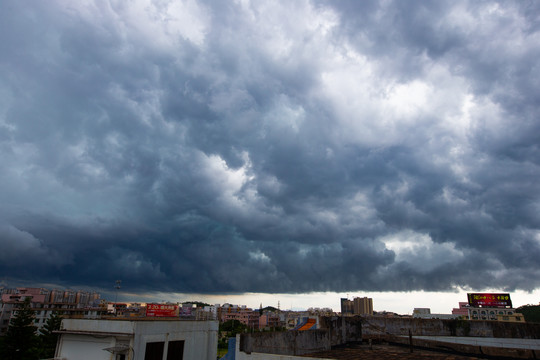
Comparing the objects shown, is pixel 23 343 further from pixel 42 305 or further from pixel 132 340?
pixel 42 305

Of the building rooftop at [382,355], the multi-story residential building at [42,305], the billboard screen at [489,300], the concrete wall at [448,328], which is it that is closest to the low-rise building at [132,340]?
the building rooftop at [382,355]

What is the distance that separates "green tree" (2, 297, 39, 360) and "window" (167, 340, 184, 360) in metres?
40.9

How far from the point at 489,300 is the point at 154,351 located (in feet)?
327

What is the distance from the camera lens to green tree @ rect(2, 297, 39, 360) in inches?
2094

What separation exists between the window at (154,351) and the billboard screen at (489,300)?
95404 millimetres

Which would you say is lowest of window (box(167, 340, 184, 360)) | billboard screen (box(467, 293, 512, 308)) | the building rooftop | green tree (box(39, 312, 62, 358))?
green tree (box(39, 312, 62, 358))

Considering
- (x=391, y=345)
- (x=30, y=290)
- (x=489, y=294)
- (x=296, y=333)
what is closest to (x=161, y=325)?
(x=296, y=333)

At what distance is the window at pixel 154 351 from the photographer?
78.2 feet

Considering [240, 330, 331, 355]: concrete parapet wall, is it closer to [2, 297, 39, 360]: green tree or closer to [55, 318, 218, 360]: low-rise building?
[55, 318, 218, 360]: low-rise building

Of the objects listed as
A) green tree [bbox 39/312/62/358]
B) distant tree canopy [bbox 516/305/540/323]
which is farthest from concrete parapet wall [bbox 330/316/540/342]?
distant tree canopy [bbox 516/305/540/323]

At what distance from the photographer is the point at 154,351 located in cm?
2428

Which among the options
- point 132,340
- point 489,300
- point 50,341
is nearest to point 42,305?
point 50,341

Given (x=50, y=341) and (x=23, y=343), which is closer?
(x=23, y=343)

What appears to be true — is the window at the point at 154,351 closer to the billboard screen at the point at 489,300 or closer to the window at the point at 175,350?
the window at the point at 175,350
